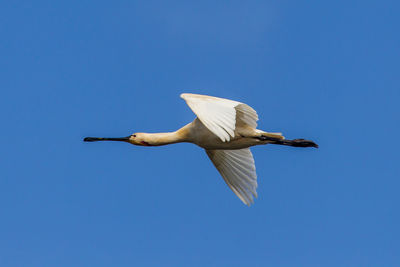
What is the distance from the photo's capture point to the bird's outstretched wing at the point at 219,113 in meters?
11.6

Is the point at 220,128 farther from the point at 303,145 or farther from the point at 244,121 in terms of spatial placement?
the point at 303,145

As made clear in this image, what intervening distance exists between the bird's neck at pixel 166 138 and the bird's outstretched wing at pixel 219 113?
4.41ft

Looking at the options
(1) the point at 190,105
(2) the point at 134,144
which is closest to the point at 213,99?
(1) the point at 190,105

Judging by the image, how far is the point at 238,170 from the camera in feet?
54.4

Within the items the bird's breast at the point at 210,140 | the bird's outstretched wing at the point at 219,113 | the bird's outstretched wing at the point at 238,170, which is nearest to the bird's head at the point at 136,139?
the bird's breast at the point at 210,140

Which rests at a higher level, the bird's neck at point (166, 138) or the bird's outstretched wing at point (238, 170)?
the bird's neck at point (166, 138)

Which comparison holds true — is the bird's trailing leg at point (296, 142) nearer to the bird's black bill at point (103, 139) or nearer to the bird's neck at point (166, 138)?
the bird's neck at point (166, 138)

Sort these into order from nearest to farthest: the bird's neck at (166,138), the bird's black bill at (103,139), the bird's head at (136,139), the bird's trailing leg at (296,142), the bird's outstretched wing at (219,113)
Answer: the bird's outstretched wing at (219,113) < the bird's neck at (166,138) < the bird's trailing leg at (296,142) < the bird's head at (136,139) < the bird's black bill at (103,139)

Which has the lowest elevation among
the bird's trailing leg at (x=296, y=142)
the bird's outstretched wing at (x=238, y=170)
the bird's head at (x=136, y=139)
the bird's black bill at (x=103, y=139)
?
the bird's outstretched wing at (x=238, y=170)

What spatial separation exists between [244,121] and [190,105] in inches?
87.9

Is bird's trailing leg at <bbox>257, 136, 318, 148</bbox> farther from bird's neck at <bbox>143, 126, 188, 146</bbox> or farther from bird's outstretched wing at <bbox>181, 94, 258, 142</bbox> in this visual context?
bird's neck at <bbox>143, 126, 188, 146</bbox>

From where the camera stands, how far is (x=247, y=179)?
16.5 m

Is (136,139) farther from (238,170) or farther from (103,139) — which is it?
(238,170)

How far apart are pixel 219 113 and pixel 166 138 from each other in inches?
132
